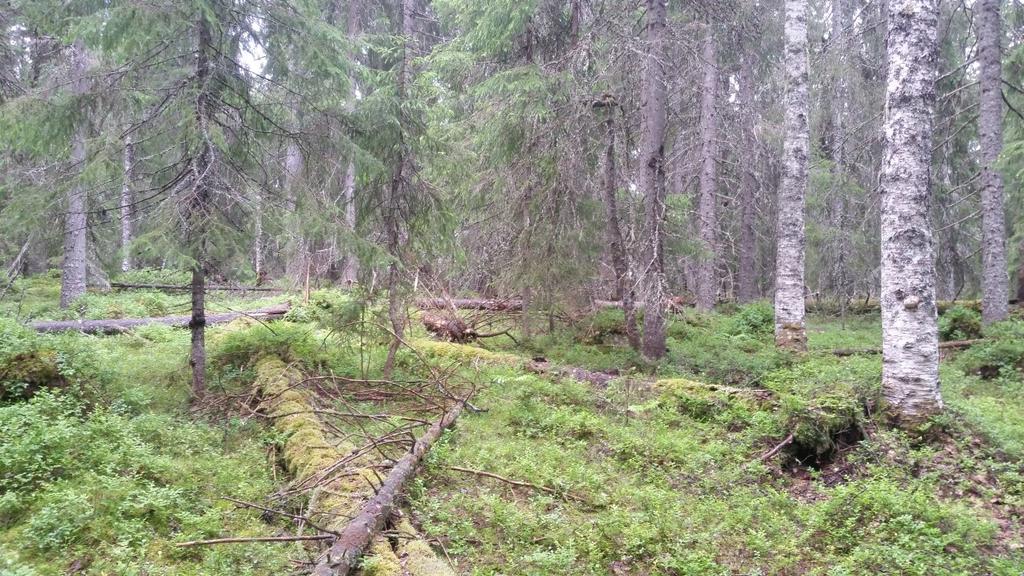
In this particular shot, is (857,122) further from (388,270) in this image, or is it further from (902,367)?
(388,270)

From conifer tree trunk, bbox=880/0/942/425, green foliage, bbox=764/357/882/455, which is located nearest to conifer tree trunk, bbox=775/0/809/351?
green foliage, bbox=764/357/882/455

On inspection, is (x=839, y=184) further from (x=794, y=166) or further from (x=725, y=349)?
(x=725, y=349)

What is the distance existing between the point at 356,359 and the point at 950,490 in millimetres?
7967

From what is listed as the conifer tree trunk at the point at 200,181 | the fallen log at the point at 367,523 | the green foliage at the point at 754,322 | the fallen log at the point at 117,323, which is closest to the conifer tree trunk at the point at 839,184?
the green foliage at the point at 754,322

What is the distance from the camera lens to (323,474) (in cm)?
473

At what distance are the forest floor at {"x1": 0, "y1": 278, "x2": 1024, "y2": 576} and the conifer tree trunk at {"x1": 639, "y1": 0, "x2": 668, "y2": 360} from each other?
144 centimetres

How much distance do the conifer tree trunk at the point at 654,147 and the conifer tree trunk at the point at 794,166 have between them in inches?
94.5

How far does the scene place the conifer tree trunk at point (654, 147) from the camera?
939cm

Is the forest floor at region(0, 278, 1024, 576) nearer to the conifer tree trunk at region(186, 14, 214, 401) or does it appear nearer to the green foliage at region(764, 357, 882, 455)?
the green foliage at region(764, 357, 882, 455)

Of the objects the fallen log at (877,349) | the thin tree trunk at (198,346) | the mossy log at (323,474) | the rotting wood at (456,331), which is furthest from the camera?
the rotting wood at (456,331)

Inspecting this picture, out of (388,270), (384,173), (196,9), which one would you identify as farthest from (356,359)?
(196,9)

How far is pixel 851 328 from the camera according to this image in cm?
1456

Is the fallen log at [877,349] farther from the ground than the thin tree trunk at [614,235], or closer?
closer

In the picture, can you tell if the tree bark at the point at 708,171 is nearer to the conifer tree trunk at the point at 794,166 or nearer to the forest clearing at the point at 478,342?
the forest clearing at the point at 478,342
